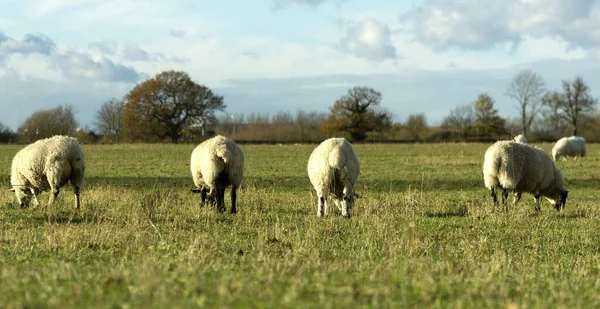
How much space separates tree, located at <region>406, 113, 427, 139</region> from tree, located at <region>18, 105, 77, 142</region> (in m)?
50.8

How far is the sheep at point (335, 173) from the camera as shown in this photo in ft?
48.2

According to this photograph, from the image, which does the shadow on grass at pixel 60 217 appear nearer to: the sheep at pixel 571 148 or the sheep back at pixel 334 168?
the sheep back at pixel 334 168

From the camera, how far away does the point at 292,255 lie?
9.46m

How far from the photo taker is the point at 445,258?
32.1 feet

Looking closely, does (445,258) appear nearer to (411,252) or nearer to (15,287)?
(411,252)

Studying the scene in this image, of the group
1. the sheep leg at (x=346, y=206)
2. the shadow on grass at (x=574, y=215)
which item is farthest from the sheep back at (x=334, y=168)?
the shadow on grass at (x=574, y=215)

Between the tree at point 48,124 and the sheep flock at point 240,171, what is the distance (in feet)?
178

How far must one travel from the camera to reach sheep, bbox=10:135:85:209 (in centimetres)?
1599

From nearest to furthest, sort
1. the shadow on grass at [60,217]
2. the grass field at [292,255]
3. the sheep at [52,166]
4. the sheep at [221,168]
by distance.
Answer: the grass field at [292,255]
the shadow on grass at [60,217]
the sheep at [221,168]
the sheep at [52,166]

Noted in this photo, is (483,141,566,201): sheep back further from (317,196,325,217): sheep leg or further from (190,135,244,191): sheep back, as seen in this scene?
(190,135,244,191): sheep back

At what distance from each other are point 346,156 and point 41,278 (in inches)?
352

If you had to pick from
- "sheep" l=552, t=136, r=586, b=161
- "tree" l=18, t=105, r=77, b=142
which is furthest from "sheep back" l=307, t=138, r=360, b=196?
"tree" l=18, t=105, r=77, b=142

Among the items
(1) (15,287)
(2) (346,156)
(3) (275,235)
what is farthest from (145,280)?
(2) (346,156)

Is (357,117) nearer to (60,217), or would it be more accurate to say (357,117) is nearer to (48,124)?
(48,124)
